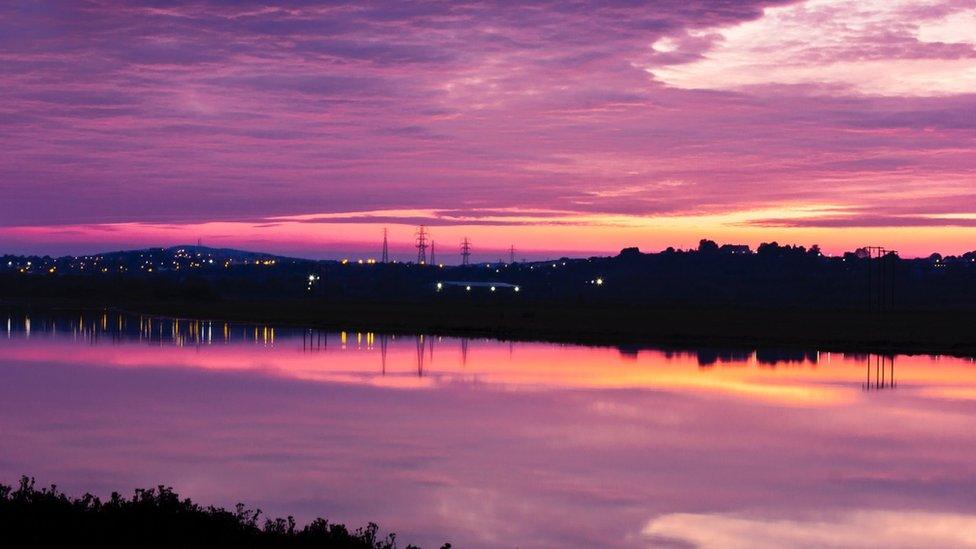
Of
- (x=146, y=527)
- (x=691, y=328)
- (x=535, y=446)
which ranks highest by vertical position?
(x=146, y=527)

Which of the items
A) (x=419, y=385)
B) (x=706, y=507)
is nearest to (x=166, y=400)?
(x=419, y=385)

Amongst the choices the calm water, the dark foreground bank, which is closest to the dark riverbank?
the calm water

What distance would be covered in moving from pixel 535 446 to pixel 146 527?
1109 cm

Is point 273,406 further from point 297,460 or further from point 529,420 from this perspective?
point 297,460

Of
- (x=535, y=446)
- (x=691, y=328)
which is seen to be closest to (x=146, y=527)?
(x=535, y=446)

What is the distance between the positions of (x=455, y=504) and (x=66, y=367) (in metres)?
29.5

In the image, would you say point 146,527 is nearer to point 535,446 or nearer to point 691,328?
point 535,446

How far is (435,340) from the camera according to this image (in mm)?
65688

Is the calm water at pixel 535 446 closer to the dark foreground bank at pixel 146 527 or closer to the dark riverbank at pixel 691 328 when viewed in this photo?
the dark foreground bank at pixel 146 527

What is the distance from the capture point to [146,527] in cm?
1376

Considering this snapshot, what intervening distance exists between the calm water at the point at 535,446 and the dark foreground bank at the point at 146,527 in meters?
2.16

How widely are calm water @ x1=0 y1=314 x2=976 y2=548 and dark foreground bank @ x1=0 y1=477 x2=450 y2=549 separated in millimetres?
2164

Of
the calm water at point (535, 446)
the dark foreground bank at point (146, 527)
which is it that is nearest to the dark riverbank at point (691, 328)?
the calm water at point (535, 446)

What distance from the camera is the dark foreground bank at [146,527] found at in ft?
43.2
